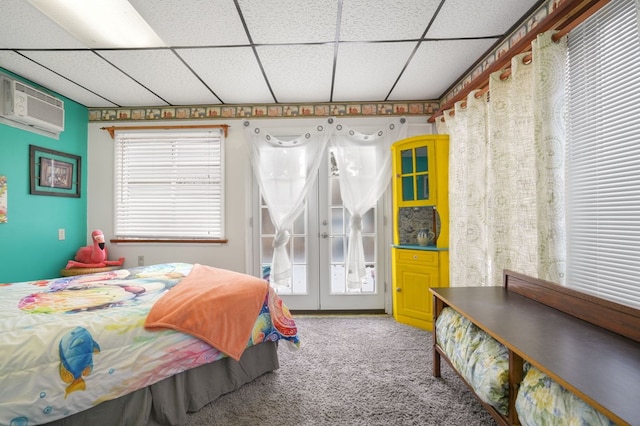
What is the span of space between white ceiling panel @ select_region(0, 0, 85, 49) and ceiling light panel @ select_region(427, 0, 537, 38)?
2.58 m

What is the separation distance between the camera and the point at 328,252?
3.14m

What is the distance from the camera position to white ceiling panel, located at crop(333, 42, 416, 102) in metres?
2.06

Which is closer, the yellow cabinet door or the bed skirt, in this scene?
the bed skirt

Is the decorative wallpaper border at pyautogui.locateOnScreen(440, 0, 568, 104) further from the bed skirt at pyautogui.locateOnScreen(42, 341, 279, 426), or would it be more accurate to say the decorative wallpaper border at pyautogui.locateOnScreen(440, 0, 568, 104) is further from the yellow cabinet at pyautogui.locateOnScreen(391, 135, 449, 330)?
the bed skirt at pyautogui.locateOnScreen(42, 341, 279, 426)

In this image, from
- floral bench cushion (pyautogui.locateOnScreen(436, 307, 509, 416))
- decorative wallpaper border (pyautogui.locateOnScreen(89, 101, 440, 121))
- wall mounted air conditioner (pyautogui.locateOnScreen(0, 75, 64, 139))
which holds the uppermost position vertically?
decorative wallpaper border (pyautogui.locateOnScreen(89, 101, 440, 121))

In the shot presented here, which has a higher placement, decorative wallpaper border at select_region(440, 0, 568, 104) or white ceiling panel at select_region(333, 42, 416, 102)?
white ceiling panel at select_region(333, 42, 416, 102)

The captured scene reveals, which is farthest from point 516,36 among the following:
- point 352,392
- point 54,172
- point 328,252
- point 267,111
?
point 54,172

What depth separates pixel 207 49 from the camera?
2047 millimetres

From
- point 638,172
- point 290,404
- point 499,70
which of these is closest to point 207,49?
point 499,70

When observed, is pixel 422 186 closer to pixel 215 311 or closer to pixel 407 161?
pixel 407 161

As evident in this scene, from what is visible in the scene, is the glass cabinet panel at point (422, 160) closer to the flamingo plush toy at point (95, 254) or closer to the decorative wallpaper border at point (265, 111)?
the decorative wallpaper border at point (265, 111)

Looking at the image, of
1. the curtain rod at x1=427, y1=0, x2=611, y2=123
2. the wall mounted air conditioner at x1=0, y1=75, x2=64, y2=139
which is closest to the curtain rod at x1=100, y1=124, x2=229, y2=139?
the wall mounted air conditioner at x1=0, y1=75, x2=64, y2=139

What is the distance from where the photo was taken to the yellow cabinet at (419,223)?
2.62 meters

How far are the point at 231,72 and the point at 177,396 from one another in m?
2.46
